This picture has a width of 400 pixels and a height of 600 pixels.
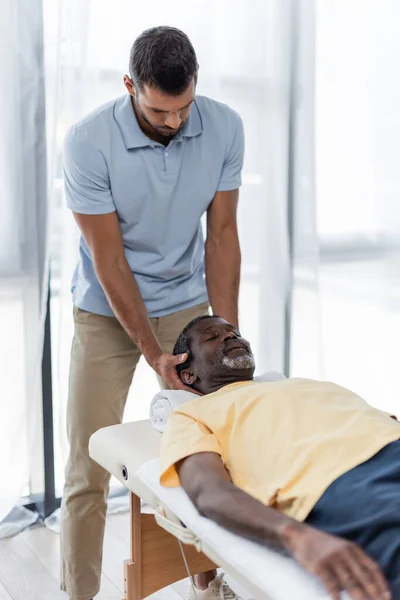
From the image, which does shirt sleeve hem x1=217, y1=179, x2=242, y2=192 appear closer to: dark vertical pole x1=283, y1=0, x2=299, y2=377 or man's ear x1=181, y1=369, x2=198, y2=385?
man's ear x1=181, y1=369, x2=198, y2=385

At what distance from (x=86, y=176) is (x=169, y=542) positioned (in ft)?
3.02

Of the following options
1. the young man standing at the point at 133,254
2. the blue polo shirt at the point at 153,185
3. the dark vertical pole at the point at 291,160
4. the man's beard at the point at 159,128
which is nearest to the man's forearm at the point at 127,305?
the young man standing at the point at 133,254

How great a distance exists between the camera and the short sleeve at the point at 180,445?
1.53 metres

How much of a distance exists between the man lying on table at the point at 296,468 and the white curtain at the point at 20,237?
3.02 ft

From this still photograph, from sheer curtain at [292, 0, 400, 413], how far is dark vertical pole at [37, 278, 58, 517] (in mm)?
932

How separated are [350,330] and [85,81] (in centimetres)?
138

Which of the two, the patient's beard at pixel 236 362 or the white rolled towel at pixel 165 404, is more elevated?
the patient's beard at pixel 236 362

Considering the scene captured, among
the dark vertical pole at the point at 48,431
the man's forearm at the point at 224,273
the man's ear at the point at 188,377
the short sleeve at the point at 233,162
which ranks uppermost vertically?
the short sleeve at the point at 233,162

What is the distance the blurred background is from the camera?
247 cm

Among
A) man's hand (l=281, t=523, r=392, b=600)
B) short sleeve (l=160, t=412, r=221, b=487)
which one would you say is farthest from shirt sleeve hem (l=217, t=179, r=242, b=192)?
man's hand (l=281, t=523, r=392, b=600)

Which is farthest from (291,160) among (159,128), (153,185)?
(159,128)

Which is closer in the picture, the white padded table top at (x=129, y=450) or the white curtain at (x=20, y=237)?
the white padded table top at (x=129, y=450)

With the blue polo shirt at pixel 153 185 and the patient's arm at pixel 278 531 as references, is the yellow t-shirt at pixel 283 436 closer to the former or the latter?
the patient's arm at pixel 278 531

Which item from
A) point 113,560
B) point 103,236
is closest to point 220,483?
point 103,236
